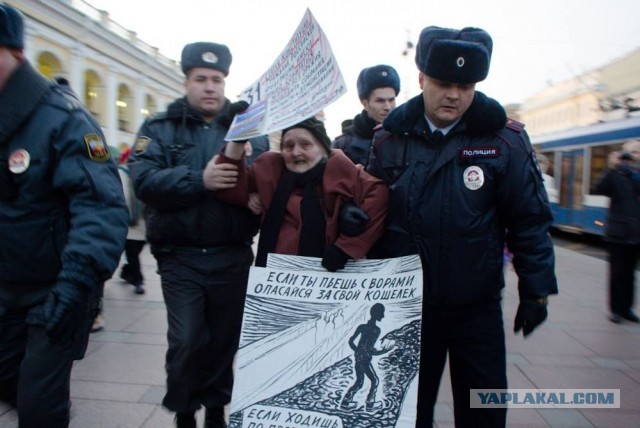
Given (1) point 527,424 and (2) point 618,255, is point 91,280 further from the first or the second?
(2) point 618,255

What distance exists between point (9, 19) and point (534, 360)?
4.12 metres

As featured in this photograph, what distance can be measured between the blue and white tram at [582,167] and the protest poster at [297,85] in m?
10.8

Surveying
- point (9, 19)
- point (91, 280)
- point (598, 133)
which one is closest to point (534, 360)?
point (91, 280)

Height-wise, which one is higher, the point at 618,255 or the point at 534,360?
the point at 618,255

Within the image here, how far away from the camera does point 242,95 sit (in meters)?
2.47

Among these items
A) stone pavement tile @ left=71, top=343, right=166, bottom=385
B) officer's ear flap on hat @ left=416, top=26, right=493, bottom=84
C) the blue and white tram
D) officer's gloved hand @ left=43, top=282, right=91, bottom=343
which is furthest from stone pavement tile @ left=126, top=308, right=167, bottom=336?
the blue and white tram

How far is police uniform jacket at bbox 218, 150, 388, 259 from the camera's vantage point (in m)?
2.19

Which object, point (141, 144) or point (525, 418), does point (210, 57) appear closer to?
point (141, 144)

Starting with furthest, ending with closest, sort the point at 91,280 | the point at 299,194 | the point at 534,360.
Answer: the point at 534,360 < the point at 299,194 < the point at 91,280

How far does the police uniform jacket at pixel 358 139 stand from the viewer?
11.7ft

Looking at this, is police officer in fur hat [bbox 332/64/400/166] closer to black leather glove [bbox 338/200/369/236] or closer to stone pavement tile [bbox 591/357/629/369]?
black leather glove [bbox 338/200/369/236]

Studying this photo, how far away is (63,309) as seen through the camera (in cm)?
188

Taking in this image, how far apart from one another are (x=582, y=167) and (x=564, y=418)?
1248cm

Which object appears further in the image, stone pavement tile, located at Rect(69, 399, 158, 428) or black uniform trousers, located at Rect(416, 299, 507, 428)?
stone pavement tile, located at Rect(69, 399, 158, 428)
